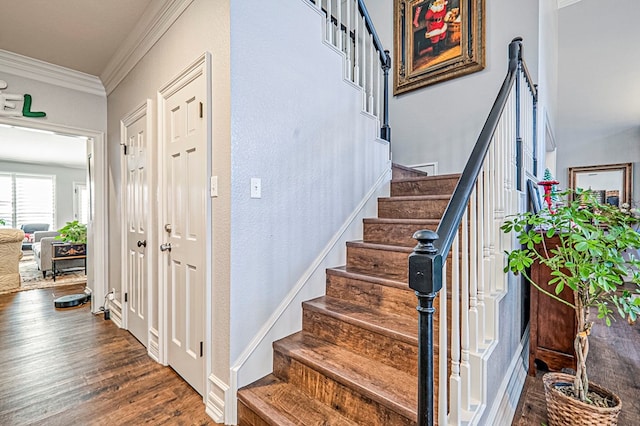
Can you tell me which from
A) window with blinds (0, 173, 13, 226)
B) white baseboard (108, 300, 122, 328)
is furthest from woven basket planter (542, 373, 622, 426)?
window with blinds (0, 173, 13, 226)

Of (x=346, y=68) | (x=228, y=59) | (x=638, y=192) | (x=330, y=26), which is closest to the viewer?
(x=228, y=59)

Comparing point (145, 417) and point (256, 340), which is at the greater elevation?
point (256, 340)

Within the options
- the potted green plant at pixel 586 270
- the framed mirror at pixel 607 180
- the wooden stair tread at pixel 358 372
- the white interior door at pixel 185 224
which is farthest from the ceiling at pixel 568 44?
the potted green plant at pixel 586 270

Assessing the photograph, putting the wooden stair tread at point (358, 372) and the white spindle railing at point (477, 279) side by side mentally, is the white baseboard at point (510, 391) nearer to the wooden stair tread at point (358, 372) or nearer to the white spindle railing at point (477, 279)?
the white spindle railing at point (477, 279)

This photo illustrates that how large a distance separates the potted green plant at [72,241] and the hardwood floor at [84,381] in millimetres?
2427

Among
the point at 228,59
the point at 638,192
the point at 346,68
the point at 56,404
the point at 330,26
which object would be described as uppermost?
the point at 330,26

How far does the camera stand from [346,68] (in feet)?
7.86

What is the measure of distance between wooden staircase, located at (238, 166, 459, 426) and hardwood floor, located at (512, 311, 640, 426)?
0.82 m

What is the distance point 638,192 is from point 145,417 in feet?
21.0

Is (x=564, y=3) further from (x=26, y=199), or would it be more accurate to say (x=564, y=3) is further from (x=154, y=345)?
(x=26, y=199)

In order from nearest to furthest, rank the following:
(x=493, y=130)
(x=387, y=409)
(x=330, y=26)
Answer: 1. (x=387, y=409)
2. (x=493, y=130)
3. (x=330, y=26)

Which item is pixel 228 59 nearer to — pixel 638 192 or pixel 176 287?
pixel 176 287

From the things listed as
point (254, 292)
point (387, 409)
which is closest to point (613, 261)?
point (387, 409)

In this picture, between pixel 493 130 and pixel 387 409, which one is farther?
pixel 493 130
